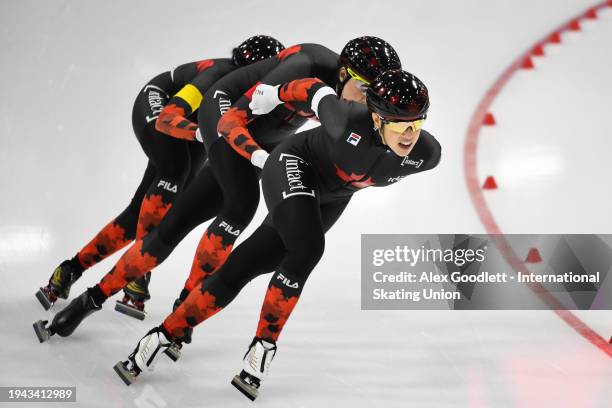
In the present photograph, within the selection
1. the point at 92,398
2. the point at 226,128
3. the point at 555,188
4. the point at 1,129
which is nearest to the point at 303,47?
the point at 226,128

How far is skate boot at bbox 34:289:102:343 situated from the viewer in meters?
4.41

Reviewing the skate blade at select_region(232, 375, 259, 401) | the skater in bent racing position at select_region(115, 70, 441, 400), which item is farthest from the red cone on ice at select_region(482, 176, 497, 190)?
the skate blade at select_region(232, 375, 259, 401)

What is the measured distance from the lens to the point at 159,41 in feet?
25.4

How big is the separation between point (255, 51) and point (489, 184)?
7.72 ft

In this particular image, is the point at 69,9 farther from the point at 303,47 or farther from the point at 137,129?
the point at 303,47

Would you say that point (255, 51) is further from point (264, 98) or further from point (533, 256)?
point (533, 256)

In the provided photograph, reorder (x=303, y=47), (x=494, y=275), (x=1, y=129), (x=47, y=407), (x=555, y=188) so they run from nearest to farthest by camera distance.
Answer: (x=47, y=407) → (x=303, y=47) → (x=494, y=275) → (x=555, y=188) → (x=1, y=129)

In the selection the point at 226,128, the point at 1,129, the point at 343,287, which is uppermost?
the point at 226,128

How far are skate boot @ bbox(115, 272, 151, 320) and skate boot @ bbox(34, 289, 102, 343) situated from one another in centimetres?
54

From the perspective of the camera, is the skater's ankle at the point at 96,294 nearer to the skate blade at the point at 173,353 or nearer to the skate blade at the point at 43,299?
the skate blade at the point at 173,353

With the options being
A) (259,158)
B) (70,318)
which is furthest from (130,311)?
(259,158)

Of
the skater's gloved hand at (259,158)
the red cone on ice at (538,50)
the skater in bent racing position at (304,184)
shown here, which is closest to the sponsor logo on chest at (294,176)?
the skater in bent racing position at (304,184)

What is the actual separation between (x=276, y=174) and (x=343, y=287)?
1860 millimetres

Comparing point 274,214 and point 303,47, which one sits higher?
point 303,47
